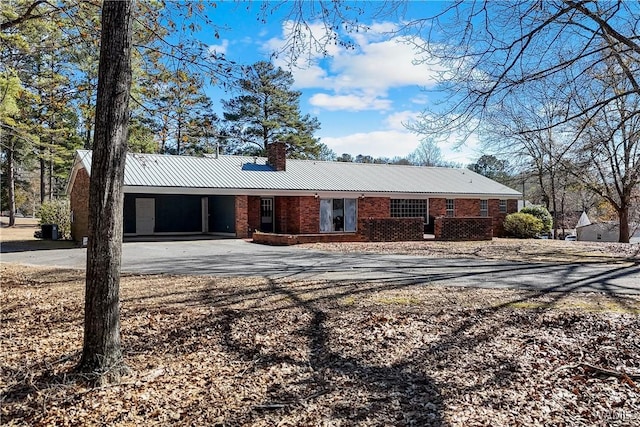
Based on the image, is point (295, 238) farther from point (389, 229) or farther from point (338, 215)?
point (338, 215)

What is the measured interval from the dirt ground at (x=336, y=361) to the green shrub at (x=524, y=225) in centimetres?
1886

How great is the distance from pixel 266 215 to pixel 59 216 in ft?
32.2

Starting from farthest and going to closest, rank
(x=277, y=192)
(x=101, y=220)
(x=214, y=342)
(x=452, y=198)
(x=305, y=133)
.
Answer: (x=305, y=133) → (x=452, y=198) → (x=277, y=192) → (x=214, y=342) → (x=101, y=220)

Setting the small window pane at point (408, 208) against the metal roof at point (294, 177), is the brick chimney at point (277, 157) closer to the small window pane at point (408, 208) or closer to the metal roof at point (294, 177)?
the metal roof at point (294, 177)

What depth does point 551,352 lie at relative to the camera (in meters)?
4.35

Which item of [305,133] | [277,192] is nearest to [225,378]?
[277,192]

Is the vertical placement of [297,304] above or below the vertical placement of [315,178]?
below

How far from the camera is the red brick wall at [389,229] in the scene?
18828mm

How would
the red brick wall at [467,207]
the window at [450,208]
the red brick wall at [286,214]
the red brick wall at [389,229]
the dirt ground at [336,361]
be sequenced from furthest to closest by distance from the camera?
the red brick wall at [467,207] < the window at [450,208] < the red brick wall at [286,214] < the red brick wall at [389,229] < the dirt ground at [336,361]

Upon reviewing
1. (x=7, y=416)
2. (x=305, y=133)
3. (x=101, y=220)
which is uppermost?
(x=305, y=133)

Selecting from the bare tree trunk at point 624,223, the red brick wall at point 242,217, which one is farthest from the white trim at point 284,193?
the bare tree trunk at point 624,223

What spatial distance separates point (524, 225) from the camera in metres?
24.3

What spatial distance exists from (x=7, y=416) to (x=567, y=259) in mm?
13242

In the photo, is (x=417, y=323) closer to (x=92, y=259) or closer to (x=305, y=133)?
(x=92, y=259)
